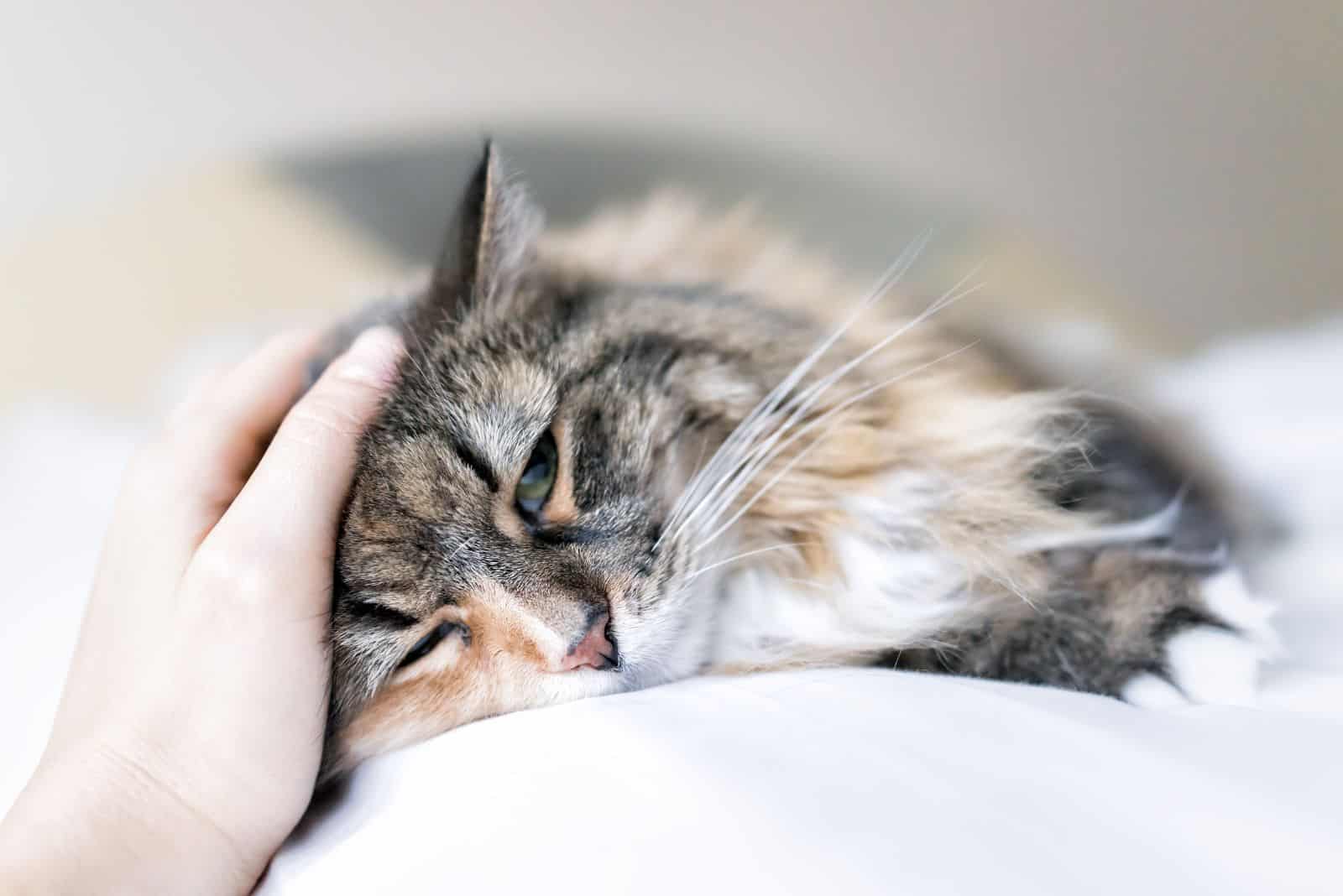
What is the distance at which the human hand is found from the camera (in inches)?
31.9

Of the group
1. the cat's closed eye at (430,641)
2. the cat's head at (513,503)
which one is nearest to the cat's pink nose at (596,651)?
the cat's head at (513,503)

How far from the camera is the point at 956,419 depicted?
4.18ft

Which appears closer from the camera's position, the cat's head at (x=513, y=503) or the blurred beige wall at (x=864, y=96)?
the cat's head at (x=513, y=503)

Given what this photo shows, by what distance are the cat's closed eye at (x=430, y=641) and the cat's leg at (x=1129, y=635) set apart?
58 centimetres

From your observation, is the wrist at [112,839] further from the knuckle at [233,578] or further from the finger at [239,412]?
the finger at [239,412]

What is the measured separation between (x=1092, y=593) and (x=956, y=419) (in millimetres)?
297

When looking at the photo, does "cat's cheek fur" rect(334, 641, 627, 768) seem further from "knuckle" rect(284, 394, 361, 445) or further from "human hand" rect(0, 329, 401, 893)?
"knuckle" rect(284, 394, 361, 445)

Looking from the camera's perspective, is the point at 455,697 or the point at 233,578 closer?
the point at 233,578

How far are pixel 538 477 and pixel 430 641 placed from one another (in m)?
0.23

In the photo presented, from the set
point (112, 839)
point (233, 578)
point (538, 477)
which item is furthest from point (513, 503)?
point (112, 839)

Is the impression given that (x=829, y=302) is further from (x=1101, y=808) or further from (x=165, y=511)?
(x=165, y=511)

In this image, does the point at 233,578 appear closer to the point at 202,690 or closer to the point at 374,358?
the point at 202,690

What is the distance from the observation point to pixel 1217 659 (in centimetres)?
106

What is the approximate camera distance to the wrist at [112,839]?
2.56ft
